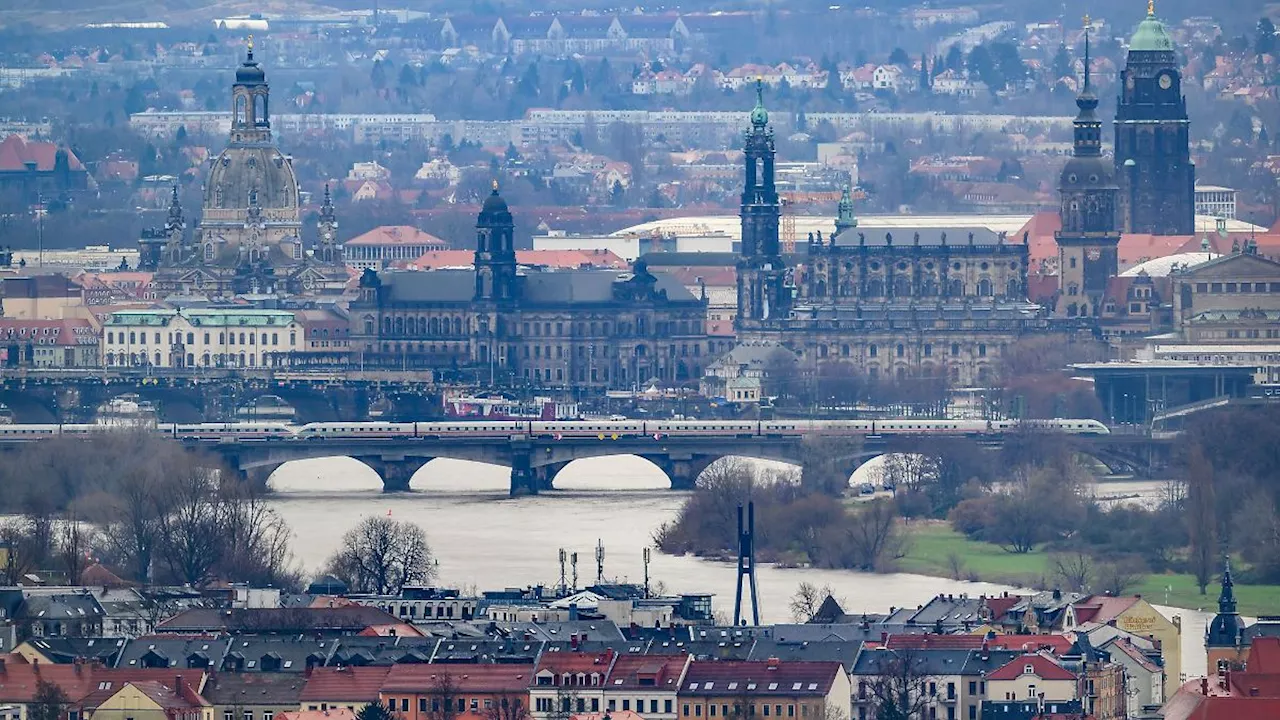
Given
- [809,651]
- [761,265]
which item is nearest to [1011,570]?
[809,651]

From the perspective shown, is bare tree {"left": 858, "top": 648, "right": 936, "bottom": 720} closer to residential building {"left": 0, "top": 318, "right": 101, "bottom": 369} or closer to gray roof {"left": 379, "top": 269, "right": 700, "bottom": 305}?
gray roof {"left": 379, "top": 269, "right": 700, "bottom": 305}

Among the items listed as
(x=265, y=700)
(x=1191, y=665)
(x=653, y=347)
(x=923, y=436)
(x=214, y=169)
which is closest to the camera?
(x=265, y=700)

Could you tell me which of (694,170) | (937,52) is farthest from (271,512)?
(937,52)

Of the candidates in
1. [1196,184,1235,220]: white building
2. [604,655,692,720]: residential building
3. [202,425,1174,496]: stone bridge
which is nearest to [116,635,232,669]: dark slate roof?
[604,655,692,720]: residential building

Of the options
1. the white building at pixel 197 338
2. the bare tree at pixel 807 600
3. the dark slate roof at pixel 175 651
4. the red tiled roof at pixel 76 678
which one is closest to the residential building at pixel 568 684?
the red tiled roof at pixel 76 678

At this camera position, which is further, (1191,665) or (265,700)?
(1191,665)

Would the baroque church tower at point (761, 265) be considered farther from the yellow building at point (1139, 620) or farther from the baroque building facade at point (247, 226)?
the yellow building at point (1139, 620)

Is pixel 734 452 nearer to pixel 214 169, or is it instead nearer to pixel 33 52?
pixel 214 169
